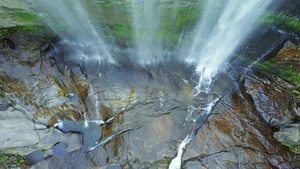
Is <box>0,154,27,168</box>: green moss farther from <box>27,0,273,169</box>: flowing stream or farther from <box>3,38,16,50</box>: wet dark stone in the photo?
<box>27,0,273,169</box>: flowing stream

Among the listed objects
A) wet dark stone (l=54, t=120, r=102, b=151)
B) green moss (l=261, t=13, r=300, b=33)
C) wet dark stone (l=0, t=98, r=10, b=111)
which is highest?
green moss (l=261, t=13, r=300, b=33)

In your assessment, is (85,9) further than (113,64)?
No

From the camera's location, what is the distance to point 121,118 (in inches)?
207

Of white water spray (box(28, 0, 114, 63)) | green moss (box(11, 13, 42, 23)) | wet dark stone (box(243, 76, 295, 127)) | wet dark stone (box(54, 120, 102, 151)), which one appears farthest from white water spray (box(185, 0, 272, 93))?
green moss (box(11, 13, 42, 23))

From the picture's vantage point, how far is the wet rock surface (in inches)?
186

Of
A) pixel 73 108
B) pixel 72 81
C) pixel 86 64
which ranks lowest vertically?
pixel 73 108

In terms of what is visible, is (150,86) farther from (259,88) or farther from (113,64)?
(259,88)

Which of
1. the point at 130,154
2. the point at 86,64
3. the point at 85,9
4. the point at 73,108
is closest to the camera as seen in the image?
the point at 85,9

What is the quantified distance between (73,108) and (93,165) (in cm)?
188

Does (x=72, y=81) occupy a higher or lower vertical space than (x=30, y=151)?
higher

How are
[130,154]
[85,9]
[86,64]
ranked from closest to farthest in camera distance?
[85,9], [130,154], [86,64]

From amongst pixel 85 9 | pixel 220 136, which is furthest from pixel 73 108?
pixel 220 136

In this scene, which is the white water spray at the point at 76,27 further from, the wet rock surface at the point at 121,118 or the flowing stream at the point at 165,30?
the wet rock surface at the point at 121,118

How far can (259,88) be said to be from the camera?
5695 millimetres
